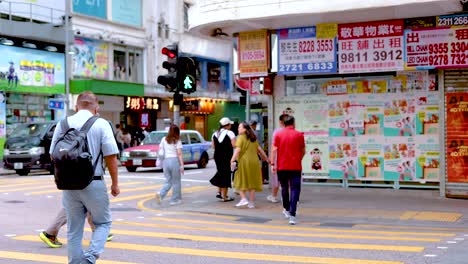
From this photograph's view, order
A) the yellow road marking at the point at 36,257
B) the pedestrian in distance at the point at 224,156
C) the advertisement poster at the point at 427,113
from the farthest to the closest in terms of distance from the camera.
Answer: the pedestrian in distance at the point at 224,156 → the advertisement poster at the point at 427,113 → the yellow road marking at the point at 36,257

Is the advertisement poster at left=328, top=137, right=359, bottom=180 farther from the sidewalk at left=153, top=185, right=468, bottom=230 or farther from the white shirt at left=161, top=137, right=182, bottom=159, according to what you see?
the white shirt at left=161, top=137, right=182, bottom=159

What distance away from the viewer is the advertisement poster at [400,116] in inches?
580

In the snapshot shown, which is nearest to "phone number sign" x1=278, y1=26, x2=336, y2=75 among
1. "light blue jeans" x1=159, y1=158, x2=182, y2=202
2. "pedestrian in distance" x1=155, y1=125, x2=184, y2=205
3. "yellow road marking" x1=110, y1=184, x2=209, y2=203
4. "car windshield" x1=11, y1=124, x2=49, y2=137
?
"pedestrian in distance" x1=155, y1=125, x2=184, y2=205

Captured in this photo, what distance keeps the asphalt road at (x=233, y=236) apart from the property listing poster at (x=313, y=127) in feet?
4.28

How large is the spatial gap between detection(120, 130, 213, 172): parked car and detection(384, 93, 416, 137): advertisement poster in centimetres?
1114

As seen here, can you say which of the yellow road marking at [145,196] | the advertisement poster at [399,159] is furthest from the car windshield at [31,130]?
the advertisement poster at [399,159]

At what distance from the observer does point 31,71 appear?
32719 millimetres

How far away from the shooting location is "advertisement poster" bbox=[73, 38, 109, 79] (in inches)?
1425

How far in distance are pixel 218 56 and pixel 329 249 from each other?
42038mm

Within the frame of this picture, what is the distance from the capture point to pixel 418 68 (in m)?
14.1

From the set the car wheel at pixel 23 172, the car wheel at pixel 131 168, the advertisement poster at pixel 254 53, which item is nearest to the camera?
the advertisement poster at pixel 254 53

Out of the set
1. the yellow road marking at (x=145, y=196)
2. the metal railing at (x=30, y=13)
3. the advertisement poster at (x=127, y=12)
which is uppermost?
the advertisement poster at (x=127, y=12)

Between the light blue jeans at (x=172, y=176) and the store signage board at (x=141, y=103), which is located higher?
the store signage board at (x=141, y=103)

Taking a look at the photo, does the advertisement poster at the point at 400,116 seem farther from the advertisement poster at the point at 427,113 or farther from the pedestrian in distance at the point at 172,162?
the pedestrian in distance at the point at 172,162
